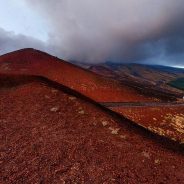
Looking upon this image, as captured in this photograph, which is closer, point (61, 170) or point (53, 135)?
point (61, 170)

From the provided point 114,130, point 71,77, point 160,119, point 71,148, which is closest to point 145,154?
point 114,130

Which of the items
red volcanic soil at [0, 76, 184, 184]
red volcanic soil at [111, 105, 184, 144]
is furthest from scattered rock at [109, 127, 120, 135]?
red volcanic soil at [111, 105, 184, 144]

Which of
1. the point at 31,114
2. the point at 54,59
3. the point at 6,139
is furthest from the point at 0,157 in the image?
the point at 54,59

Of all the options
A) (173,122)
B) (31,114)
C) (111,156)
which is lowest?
(173,122)

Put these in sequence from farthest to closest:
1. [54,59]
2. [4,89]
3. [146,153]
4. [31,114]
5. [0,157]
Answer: [54,59], [4,89], [31,114], [146,153], [0,157]

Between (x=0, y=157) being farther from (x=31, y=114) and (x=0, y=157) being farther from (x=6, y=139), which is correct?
(x=31, y=114)

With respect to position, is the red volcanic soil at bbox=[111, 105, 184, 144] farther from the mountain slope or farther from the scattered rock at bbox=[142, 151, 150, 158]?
the scattered rock at bbox=[142, 151, 150, 158]
